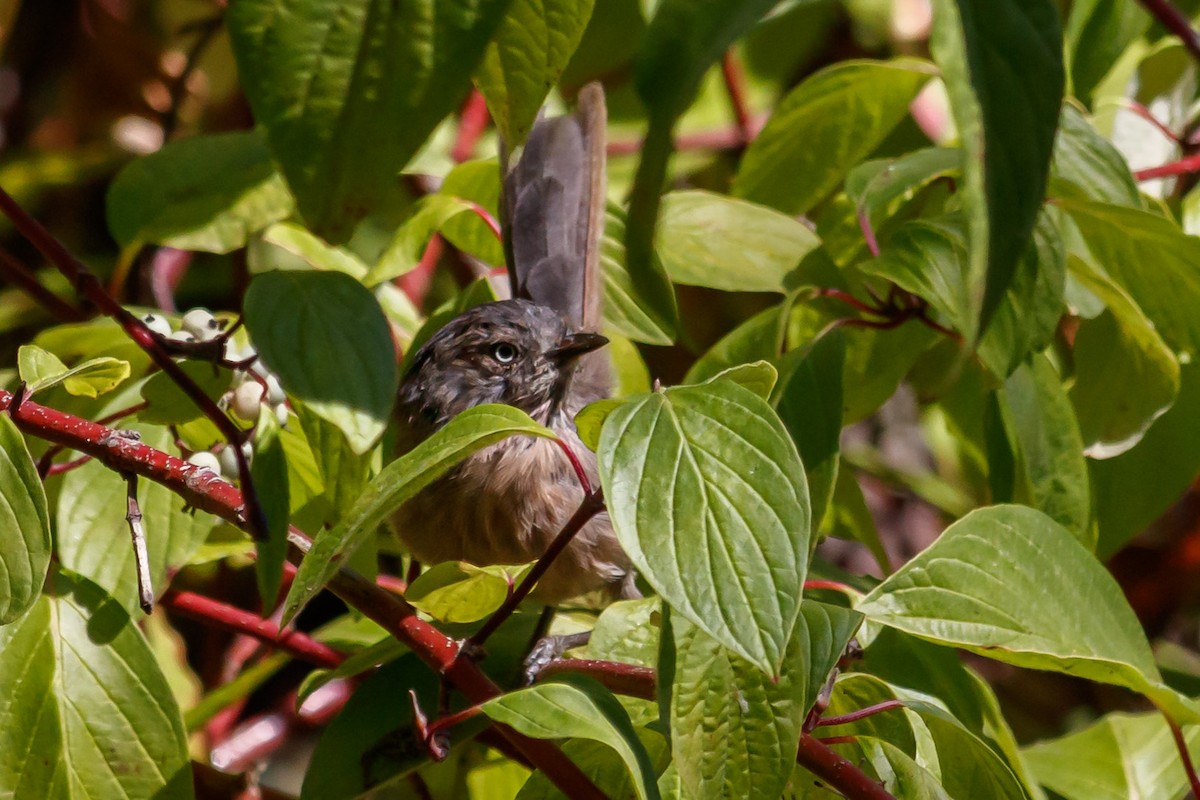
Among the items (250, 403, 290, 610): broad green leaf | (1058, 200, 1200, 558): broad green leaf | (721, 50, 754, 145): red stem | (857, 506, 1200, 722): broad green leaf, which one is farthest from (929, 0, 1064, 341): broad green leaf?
(721, 50, 754, 145): red stem

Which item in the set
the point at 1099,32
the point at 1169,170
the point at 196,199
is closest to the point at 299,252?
the point at 196,199

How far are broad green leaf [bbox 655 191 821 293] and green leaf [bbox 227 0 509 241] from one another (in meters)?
1.04

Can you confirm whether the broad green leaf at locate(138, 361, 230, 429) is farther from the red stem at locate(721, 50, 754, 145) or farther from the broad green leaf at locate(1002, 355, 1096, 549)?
the red stem at locate(721, 50, 754, 145)

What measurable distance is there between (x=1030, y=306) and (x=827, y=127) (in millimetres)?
648

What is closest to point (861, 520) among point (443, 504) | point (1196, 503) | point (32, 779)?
point (443, 504)

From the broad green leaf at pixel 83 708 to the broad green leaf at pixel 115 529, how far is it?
14 centimetres

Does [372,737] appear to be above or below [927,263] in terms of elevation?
below

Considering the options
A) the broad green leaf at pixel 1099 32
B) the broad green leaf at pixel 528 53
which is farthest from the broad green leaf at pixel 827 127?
the broad green leaf at pixel 528 53

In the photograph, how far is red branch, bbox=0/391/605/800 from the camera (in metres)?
1.34

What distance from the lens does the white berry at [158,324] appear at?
1.80 metres

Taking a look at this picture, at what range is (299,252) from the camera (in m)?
2.38

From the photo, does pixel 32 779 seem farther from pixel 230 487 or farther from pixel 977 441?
pixel 977 441

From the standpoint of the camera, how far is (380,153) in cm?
83

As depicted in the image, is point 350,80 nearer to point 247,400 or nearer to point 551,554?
point 551,554
